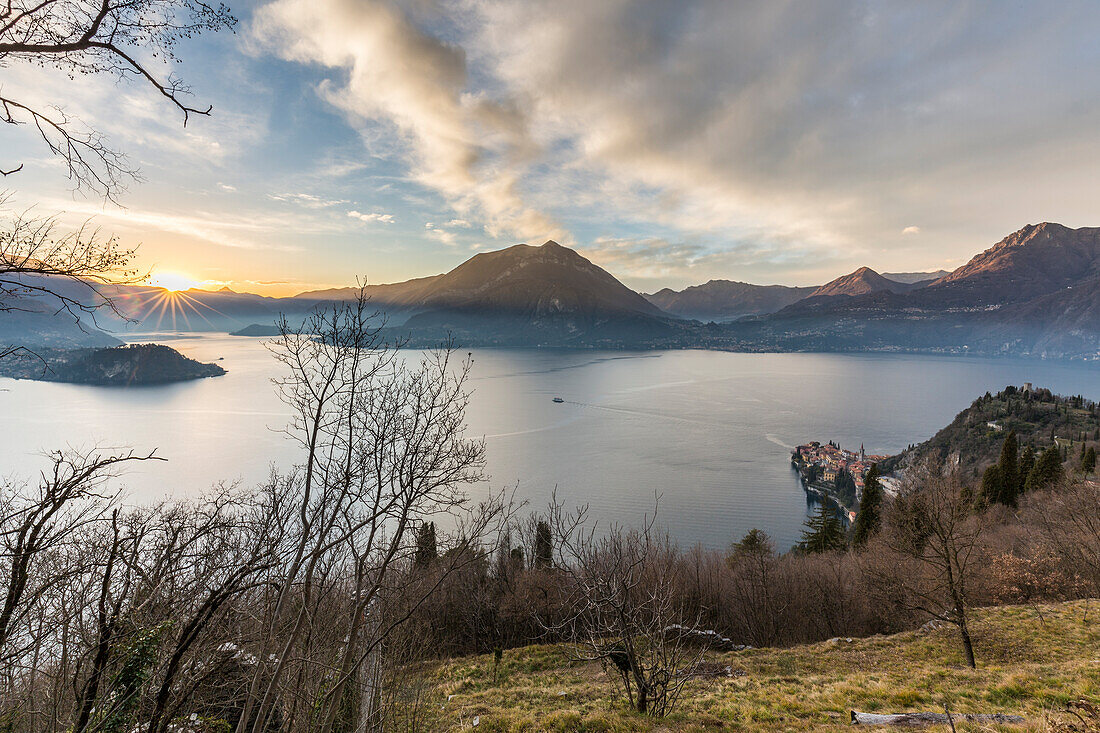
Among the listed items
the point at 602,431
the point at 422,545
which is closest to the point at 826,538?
the point at 422,545

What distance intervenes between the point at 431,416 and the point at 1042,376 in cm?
22319

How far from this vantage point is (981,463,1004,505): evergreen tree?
2969 cm

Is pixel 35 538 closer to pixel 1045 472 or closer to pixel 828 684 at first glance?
pixel 828 684

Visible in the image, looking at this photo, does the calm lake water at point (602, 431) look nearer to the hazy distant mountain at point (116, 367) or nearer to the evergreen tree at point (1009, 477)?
the hazy distant mountain at point (116, 367)

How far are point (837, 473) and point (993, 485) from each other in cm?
2375

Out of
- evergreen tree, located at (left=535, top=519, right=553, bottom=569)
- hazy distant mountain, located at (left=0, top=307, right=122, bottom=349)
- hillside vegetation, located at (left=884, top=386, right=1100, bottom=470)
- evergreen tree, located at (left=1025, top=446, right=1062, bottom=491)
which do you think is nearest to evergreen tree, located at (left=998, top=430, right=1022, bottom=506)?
evergreen tree, located at (left=1025, top=446, right=1062, bottom=491)

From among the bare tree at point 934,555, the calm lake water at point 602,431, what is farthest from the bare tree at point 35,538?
the calm lake water at point 602,431

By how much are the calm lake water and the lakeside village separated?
2527 mm

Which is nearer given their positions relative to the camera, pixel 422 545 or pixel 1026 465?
pixel 422 545

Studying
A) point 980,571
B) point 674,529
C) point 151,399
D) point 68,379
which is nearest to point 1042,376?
point 674,529

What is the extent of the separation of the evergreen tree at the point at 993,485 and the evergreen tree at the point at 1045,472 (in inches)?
57.7

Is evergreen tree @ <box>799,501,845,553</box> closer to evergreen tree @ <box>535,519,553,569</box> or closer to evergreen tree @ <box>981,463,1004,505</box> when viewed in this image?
evergreen tree @ <box>981,463,1004,505</box>

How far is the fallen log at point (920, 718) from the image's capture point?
6.12 m

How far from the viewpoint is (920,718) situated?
669 centimetres
